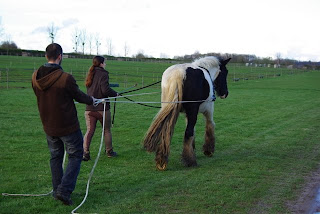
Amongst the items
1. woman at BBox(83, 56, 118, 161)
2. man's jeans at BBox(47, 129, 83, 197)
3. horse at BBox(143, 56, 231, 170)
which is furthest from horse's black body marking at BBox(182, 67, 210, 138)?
man's jeans at BBox(47, 129, 83, 197)

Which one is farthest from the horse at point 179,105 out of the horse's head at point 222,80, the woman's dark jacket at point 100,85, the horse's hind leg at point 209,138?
the woman's dark jacket at point 100,85

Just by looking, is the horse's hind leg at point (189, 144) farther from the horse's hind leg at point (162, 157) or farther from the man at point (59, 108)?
the man at point (59, 108)

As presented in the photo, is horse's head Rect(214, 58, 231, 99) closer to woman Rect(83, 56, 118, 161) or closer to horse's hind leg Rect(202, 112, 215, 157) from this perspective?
horse's hind leg Rect(202, 112, 215, 157)

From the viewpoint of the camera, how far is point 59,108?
198 inches

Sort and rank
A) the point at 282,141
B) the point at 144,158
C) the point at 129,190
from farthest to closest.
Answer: the point at 282,141 → the point at 144,158 → the point at 129,190

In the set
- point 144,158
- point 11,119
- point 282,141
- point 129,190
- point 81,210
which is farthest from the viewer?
point 11,119

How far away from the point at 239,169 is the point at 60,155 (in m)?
3.44

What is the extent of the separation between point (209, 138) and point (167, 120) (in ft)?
4.98

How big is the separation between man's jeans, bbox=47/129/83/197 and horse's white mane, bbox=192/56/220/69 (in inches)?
144

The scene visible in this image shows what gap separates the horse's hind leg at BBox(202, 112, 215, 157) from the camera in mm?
8375

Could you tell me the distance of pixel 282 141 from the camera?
1026 centimetres

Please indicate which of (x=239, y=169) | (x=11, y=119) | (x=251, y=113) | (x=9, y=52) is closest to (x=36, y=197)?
(x=239, y=169)

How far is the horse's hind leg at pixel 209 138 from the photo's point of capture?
8.38 meters

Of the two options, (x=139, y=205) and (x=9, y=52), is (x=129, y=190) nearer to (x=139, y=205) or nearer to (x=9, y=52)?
(x=139, y=205)
